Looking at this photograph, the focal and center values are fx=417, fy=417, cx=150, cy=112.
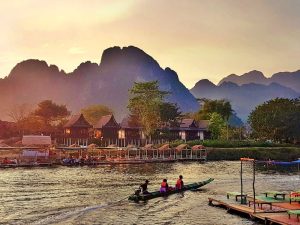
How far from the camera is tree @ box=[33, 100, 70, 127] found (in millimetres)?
126562

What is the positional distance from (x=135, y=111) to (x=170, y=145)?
20.0 meters

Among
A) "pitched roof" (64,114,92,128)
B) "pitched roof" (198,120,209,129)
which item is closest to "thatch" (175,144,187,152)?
"pitched roof" (198,120,209,129)

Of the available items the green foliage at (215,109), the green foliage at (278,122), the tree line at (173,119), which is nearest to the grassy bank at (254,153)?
the green foliage at (278,122)

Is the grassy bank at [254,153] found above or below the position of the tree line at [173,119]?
below

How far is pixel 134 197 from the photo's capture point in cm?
3450

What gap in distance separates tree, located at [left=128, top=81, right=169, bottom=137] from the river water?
45.9 m

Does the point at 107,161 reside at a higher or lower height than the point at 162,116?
lower

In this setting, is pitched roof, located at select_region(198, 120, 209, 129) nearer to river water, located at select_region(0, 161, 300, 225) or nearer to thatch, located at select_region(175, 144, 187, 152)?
thatch, located at select_region(175, 144, 187, 152)

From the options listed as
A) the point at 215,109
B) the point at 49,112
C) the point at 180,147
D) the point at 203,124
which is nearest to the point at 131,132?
the point at 203,124

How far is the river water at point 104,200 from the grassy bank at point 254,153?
3116 centimetres

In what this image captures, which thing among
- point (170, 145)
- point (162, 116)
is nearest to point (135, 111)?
point (162, 116)

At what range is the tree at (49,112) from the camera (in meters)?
127

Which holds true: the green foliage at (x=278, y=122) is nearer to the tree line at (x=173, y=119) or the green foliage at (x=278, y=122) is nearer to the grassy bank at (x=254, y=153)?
the tree line at (x=173, y=119)

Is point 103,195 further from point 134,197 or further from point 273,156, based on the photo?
point 273,156
